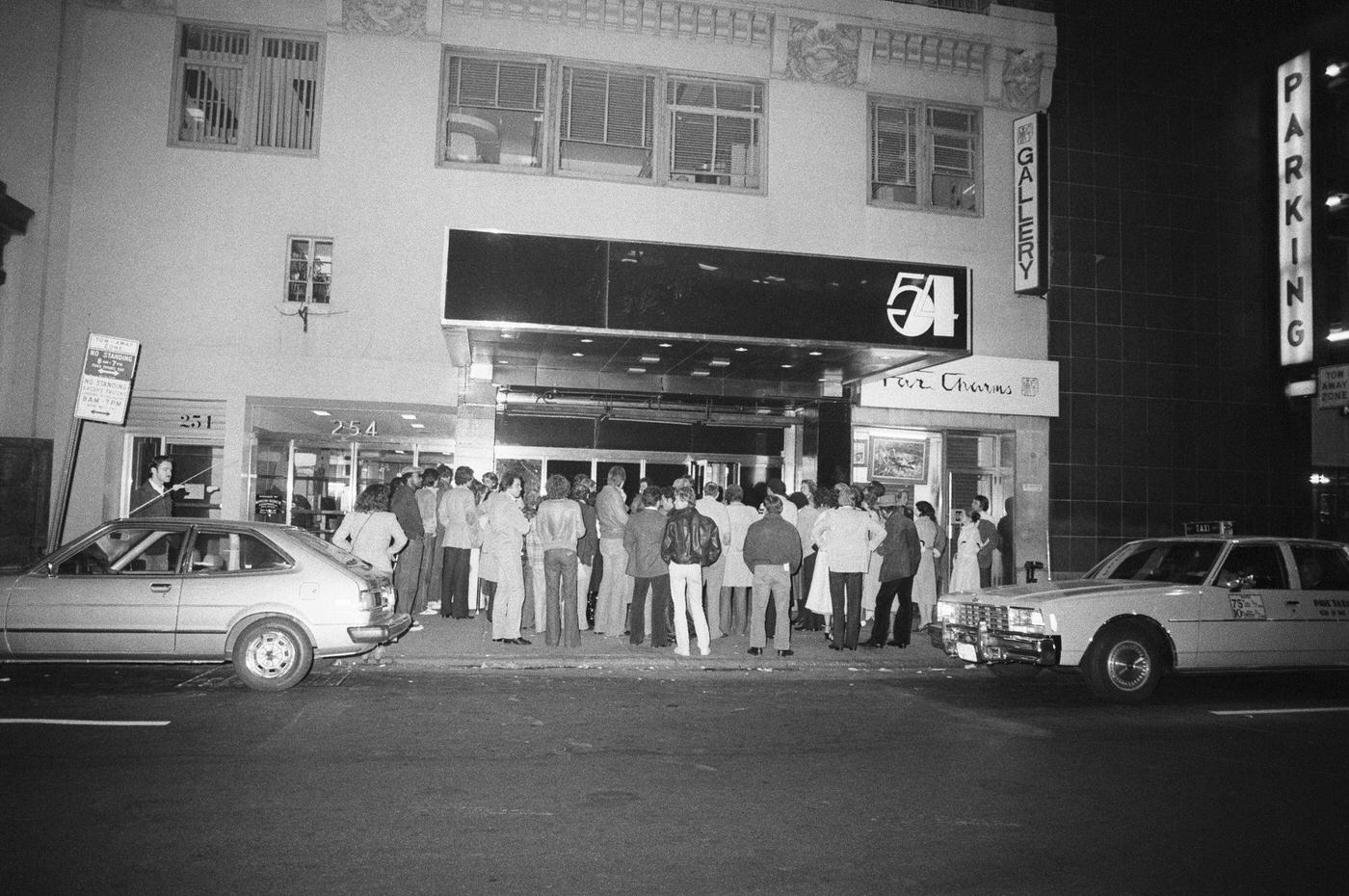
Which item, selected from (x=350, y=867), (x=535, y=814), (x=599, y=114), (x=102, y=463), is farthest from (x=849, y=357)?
(x=102, y=463)

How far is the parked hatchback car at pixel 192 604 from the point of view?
7.89m

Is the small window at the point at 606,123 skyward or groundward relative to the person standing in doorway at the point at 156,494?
skyward

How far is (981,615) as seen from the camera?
355 inches

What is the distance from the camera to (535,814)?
199 inches

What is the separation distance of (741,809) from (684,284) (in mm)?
7604

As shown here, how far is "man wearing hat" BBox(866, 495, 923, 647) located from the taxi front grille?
6.46ft

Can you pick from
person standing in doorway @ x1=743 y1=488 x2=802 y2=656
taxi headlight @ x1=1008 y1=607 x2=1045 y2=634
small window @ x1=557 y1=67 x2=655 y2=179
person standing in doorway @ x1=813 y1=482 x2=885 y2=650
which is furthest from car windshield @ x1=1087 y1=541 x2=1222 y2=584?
small window @ x1=557 y1=67 x2=655 y2=179

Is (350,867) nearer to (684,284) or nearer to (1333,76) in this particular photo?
(684,284)

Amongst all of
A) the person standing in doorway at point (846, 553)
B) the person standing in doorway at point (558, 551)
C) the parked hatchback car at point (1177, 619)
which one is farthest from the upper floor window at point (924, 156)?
the person standing in doorway at point (558, 551)

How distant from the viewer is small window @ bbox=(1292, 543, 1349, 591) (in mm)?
9172

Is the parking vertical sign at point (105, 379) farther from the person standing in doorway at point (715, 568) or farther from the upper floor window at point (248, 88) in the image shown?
the person standing in doorway at point (715, 568)

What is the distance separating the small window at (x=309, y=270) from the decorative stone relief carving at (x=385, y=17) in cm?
Answer: 350

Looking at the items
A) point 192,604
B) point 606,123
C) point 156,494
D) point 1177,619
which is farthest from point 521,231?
point 1177,619

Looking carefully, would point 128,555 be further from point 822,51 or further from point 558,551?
point 822,51
